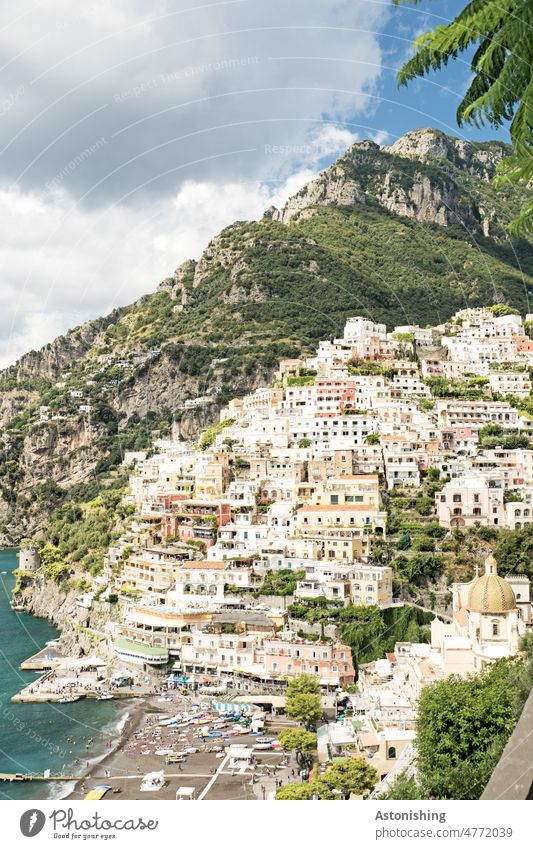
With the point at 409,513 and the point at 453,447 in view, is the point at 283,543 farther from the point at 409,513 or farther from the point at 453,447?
the point at 453,447

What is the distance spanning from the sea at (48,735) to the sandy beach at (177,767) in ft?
1.62

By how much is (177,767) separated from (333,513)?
1251 cm

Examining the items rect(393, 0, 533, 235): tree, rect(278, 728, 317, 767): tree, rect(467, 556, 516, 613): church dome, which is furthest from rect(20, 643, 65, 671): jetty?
rect(393, 0, 533, 235): tree

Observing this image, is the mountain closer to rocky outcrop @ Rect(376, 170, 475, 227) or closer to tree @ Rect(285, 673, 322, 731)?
rocky outcrop @ Rect(376, 170, 475, 227)

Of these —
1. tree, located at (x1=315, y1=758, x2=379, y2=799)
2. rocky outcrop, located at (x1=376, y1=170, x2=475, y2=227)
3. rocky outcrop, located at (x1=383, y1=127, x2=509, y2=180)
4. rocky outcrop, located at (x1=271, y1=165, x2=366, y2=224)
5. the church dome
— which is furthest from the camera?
rocky outcrop, located at (x1=271, y1=165, x2=366, y2=224)

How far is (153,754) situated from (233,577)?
8.63 metres

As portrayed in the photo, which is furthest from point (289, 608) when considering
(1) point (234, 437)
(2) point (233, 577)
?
(1) point (234, 437)

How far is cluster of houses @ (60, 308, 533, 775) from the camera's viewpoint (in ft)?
63.1

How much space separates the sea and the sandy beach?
19.5 inches

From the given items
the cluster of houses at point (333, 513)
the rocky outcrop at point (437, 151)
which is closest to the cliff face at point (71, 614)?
the cluster of houses at point (333, 513)

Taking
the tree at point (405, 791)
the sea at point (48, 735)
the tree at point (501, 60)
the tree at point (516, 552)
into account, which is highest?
the tree at point (501, 60)

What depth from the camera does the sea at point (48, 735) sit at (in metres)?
16.3

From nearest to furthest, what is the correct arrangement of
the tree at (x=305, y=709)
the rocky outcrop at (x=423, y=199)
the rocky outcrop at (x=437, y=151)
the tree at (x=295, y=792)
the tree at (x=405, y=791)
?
the tree at (x=405, y=791)
the tree at (x=295, y=792)
the tree at (x=305, y=709)
the rocky outcrop at (x=437, y=151)
the rocky outcrop at (x=423, y=199)

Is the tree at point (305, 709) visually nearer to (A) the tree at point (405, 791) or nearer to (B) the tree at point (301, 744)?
(B) the tree at point (301, 744)
